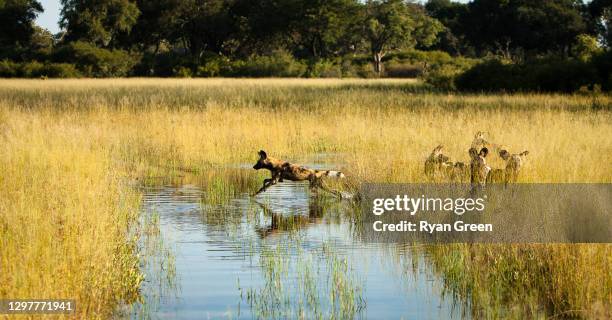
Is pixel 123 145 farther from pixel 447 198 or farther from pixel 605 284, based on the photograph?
pixel 605 284

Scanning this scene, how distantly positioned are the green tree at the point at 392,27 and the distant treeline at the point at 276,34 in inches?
3.4

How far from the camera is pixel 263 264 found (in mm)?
9562

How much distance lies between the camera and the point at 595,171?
38.5ft

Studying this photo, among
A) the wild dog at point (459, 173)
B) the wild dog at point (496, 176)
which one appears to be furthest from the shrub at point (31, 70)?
the wild dog at point (496, 176)

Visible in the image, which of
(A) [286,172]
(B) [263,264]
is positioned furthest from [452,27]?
(B) [263,264]

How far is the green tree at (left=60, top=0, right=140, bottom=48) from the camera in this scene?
77250 mm

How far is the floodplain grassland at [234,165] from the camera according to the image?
8.02m

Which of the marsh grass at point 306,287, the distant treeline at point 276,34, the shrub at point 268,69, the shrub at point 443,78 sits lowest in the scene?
the marsh grass at point 306,287

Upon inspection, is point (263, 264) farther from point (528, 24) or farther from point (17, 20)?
point (17, 20)

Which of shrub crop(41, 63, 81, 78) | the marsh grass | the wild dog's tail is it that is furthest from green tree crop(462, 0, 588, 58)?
the marsh grass

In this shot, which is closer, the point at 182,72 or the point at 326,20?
the point at 182,72

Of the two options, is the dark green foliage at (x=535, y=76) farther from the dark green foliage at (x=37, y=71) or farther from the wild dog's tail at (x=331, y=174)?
the dark green foliage at (x=37, y=71)

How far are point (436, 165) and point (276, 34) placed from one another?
246 feet

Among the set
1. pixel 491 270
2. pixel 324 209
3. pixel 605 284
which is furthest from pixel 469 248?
pixel 324 209
